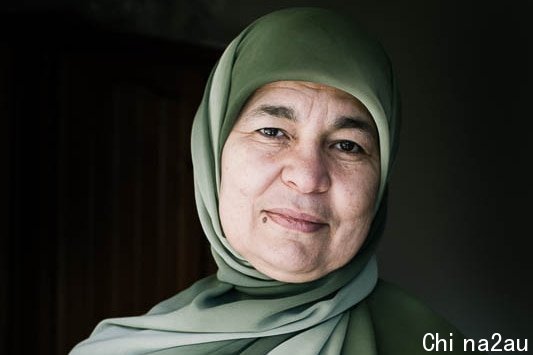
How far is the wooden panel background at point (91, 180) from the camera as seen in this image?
7.32 feet


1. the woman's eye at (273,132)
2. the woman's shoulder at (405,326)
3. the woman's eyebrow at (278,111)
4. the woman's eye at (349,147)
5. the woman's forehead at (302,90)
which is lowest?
the woman's shoulder at (405,326)

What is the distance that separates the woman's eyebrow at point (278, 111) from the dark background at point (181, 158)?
52.4 inches

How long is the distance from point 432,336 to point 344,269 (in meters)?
0.15

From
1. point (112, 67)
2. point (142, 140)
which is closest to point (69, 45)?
point (112, 67)

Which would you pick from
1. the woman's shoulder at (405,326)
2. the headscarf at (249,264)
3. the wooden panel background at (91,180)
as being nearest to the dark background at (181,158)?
the wooden panel background at (91,180)

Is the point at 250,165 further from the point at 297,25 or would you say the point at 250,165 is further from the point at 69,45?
the point at 69,45

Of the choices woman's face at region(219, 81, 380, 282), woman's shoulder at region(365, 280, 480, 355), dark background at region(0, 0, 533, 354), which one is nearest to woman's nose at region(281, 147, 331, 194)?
woman's face at region(219, 81, 380, 282)

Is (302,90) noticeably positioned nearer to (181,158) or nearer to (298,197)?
(298,197)

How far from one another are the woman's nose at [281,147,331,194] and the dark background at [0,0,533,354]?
4.52 feet

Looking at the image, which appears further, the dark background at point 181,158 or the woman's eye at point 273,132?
the dark background at point 181,158

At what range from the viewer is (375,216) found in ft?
3.79

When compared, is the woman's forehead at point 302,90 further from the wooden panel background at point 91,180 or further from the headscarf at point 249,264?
the wooden panel background at point 91,180

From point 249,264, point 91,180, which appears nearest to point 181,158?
point 91,180

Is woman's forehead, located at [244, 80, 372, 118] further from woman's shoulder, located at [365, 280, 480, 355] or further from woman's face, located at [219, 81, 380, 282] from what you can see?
woman's shoulder, located at [365, 280, 480, 355]
